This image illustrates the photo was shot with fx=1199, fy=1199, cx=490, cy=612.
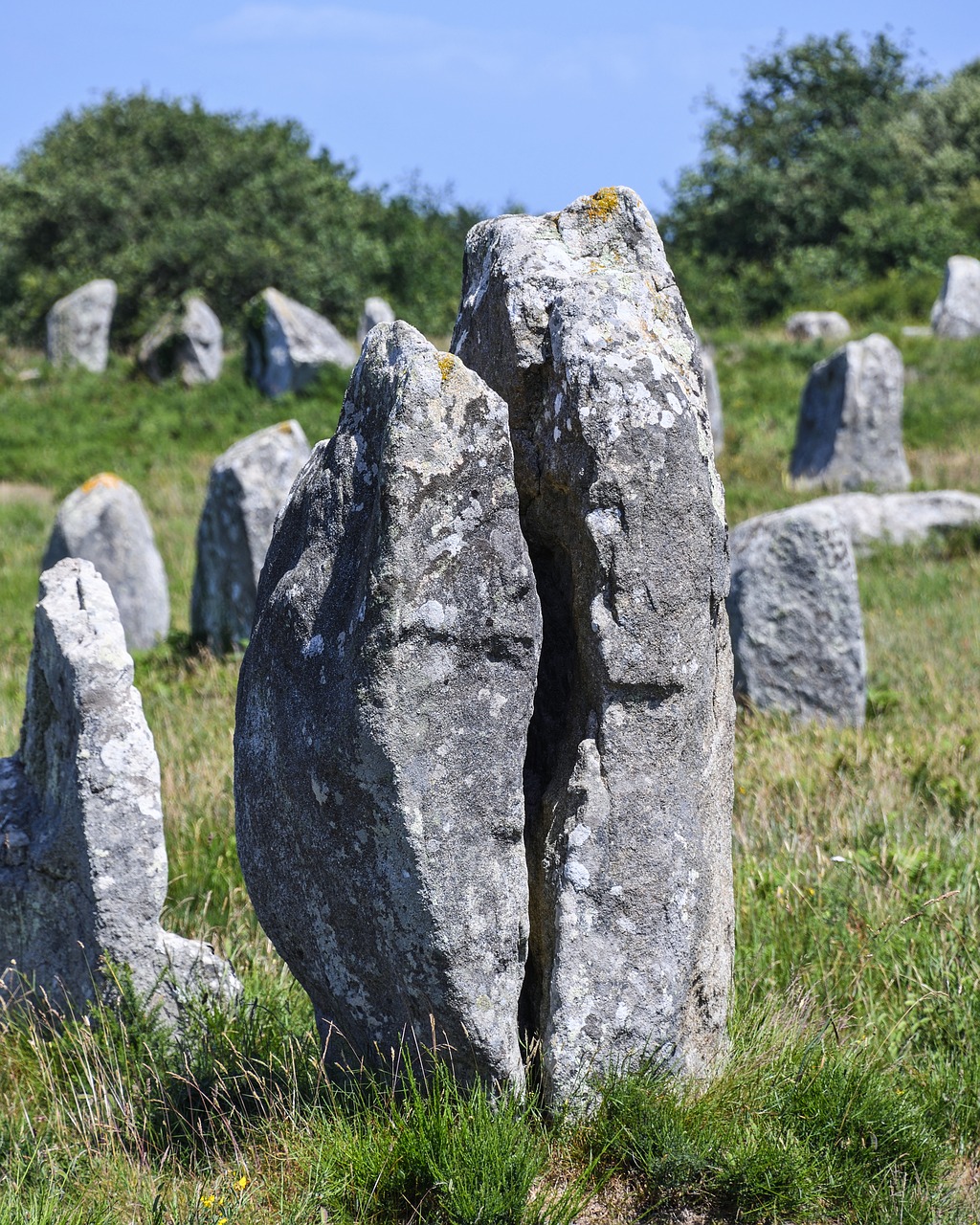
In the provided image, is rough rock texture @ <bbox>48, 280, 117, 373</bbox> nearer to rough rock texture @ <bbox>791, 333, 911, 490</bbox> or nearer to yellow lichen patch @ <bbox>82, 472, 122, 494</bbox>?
yellow lichen patch @ <bbox>82, 472, 122, 494</bbox>

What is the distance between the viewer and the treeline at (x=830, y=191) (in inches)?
1144

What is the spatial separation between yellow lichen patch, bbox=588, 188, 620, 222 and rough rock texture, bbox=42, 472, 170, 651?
25.4 ft

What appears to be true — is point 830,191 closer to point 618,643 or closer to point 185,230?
point 185,230

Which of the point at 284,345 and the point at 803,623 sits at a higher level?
the point at 284,345

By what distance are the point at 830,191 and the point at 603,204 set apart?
3156 cm

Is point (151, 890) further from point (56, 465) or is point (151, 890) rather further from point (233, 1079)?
point (56, 465)

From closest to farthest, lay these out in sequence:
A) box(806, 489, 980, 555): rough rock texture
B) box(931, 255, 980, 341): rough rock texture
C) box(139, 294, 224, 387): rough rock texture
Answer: box(806, 489, 980, 555): rough rock texture, box(139, 294, 224, 387): rough rock texture, box(931, 255, 980, 341): rough rock texture

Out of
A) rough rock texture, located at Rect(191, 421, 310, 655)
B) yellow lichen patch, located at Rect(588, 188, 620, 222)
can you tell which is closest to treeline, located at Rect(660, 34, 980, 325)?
rough rock texture, located at Rect(191, 421, 310, 655)

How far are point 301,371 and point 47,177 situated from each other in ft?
41.2

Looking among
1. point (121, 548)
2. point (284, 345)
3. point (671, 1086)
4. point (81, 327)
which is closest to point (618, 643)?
point (671, 1086)

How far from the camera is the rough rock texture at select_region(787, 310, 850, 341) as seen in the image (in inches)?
957

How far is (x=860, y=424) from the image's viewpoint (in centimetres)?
1540

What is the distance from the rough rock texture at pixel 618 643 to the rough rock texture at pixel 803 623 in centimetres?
489

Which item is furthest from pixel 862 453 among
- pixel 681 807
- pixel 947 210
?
pixel 947 210
